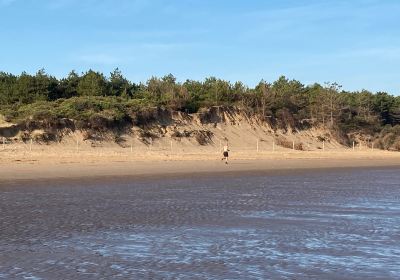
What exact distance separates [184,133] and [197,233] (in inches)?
1342

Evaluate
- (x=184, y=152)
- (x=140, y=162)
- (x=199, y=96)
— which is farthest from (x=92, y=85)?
(x=140, y=162)

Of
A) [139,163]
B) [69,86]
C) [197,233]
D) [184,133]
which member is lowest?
[197,233]

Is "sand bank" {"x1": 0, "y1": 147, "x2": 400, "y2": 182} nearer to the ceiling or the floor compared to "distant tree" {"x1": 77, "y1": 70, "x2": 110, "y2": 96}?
nearer to the floor

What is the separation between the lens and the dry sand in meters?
26.2

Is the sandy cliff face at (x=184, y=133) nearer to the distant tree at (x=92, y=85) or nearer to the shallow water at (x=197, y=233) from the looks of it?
the distant tree at (x=92, y=85)

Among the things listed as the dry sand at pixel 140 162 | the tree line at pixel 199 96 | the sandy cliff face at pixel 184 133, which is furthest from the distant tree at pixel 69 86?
the dry sand at pixel 140 162

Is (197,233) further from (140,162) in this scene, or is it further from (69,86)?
(69,86)

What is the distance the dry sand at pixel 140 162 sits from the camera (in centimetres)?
2623

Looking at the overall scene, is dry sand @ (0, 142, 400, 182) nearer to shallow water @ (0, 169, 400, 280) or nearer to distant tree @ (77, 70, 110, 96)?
shallow water @ (0, 169, 400, 280)

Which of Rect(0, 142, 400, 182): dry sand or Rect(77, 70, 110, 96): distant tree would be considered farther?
Rect(77, 70, 110, 96): distant tree

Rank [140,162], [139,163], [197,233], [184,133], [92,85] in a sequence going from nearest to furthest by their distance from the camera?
1. [197,233]
2. [139,163]
3. [140,162]
4. [184,133]
5. [92,85]

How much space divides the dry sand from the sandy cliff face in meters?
1.84

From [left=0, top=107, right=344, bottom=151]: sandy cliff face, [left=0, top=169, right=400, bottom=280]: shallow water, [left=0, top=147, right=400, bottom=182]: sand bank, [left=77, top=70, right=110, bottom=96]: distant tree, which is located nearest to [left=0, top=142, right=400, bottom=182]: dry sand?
[left=0, top=147, right=400, bottom=182]: sand bank

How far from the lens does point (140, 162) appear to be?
31688 millimetres
